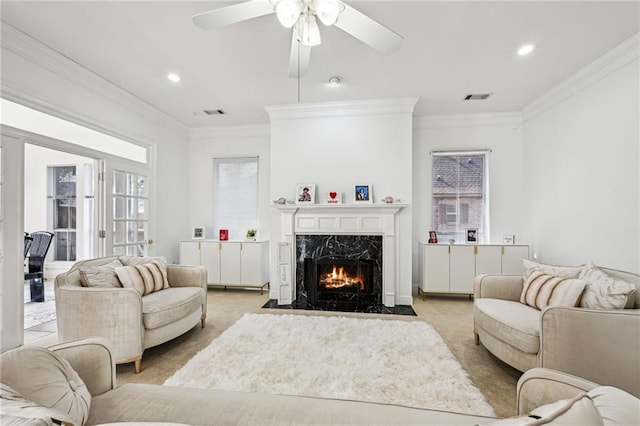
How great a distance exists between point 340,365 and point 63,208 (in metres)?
5.69

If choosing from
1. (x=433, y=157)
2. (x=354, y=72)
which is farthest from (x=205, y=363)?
(x=433, y=157)

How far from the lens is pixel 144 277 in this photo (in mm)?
2570

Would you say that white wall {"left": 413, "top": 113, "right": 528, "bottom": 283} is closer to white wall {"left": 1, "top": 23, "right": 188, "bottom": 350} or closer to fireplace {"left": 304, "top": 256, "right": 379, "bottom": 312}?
fireplace {"left": 304, "top": 256, "right": 379, "bottom": 312}

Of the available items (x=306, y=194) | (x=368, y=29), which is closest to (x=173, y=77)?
(x=306, y=194)

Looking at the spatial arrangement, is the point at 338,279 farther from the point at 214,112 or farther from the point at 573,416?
the point at 573,416

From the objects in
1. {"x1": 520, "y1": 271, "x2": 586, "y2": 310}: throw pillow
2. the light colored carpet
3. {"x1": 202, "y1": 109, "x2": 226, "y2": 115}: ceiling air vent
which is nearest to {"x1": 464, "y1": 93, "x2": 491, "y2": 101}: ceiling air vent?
{"x1": 520, "y1": 271, "x2": 586, "y2": 310}: throw pillow

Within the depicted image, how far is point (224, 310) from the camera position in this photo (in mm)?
3477

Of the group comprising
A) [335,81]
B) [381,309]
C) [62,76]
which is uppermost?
[335,81]

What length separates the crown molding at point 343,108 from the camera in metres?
3.73

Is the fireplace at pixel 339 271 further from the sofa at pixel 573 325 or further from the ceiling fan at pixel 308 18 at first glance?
the ceiling fan at pixel 308 18

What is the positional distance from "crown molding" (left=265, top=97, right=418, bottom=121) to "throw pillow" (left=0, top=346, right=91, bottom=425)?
3.60 meters

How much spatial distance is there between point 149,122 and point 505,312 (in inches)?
186

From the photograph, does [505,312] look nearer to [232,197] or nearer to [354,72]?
[354,72]

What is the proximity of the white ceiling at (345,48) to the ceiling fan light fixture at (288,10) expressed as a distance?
2.47ft
